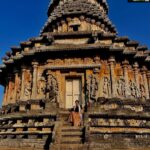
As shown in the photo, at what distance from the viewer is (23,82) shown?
17812 mm

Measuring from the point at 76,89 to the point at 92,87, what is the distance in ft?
5.07

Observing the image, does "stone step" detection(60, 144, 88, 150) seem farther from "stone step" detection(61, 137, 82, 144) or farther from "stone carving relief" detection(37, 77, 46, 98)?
"stone carving relief" detection(37, 77, 46, 98)

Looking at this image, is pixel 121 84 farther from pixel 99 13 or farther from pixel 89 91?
pixel 99 13

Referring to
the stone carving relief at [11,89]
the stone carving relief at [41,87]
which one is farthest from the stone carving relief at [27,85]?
the stone carving relief at [11,89]

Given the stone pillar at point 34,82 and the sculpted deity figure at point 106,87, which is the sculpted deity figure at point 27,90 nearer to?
the stone pillar at point 34,82

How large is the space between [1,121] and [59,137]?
20.8 ft

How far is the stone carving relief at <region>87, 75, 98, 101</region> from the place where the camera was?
16.2 m

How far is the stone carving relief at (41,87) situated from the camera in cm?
1708

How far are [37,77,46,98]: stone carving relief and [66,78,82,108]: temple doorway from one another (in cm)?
162

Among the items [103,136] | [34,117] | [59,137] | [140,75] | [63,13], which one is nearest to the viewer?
[59,137]

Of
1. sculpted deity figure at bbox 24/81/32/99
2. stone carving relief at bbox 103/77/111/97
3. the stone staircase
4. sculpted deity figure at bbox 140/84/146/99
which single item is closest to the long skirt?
the stone staircase

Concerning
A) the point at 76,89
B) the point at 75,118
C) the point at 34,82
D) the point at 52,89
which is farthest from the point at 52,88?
the point at 75,118

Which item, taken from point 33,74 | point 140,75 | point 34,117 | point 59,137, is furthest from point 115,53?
point 59,137

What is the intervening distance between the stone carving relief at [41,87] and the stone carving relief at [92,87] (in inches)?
123
